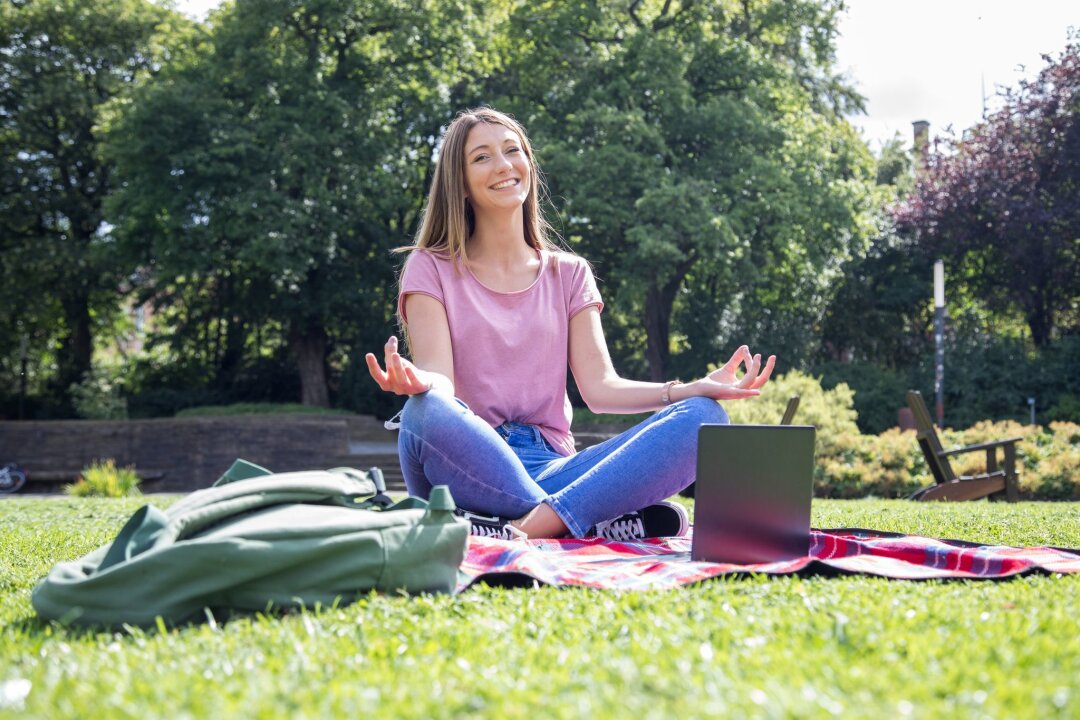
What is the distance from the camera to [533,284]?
13.3 feet

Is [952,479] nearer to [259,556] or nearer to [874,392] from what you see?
[259,556]

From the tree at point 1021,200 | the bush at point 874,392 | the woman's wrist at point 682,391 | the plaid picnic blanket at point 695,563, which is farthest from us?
the tree at point 1021,200

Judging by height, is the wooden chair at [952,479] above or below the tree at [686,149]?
below

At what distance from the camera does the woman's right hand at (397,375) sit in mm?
3012

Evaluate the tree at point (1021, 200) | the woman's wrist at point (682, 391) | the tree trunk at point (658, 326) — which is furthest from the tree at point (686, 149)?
the woman's wrist at point (682, 391)

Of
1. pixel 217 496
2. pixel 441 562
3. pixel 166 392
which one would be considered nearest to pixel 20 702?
pixel 217 496

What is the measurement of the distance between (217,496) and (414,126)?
63.1 ft

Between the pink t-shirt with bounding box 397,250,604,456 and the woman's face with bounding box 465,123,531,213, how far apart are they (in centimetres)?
30

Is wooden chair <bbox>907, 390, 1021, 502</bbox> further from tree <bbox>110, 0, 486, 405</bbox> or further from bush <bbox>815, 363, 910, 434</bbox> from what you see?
tree <bbox>110, 0, 486, 405</bbox>

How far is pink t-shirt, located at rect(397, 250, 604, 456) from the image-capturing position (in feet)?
12.6

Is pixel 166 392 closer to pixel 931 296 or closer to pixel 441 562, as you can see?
pixel 931 296

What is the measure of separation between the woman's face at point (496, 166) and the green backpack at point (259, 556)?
1.71 meters

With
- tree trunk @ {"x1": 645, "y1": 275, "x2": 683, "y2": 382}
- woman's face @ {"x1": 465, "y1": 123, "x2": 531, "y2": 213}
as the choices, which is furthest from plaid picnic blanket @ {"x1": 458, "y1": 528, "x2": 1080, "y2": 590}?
tree trunk @ {"x1": 645, "y1": 275, "x2": 683, "y2": 382}

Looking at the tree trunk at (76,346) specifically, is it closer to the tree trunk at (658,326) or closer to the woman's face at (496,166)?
the tree trunk at (658,326)
